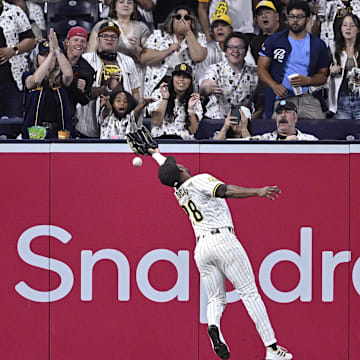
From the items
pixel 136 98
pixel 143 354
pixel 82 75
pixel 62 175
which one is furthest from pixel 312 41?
pixel 143 354

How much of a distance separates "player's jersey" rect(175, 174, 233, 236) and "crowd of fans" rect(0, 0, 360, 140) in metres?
1.73

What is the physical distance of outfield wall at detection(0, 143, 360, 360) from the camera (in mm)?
7742

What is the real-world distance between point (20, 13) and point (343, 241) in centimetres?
519

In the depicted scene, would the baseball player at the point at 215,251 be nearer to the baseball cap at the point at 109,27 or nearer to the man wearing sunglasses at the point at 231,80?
the man wearing sunglasses at the point at 231,80

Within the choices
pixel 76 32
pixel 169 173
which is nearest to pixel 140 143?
pixel 169 173

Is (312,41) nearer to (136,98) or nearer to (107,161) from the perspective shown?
(136,98)

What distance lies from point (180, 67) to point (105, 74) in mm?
992

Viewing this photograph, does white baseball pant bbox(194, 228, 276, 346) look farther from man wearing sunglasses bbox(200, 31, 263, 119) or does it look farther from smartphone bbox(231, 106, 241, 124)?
man wearing sunglasses bbox(200, 31, 263, 119)

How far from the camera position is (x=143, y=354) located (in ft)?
25.6

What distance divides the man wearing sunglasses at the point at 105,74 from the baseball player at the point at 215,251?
2419 millimetres

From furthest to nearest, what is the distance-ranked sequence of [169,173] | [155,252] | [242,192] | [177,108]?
[177,108], [155,252], [169,173], [242,192]

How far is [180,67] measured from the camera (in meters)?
8.83

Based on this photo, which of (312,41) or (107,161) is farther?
(312,41)

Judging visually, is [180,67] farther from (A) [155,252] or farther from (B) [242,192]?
(B) [242,192]
